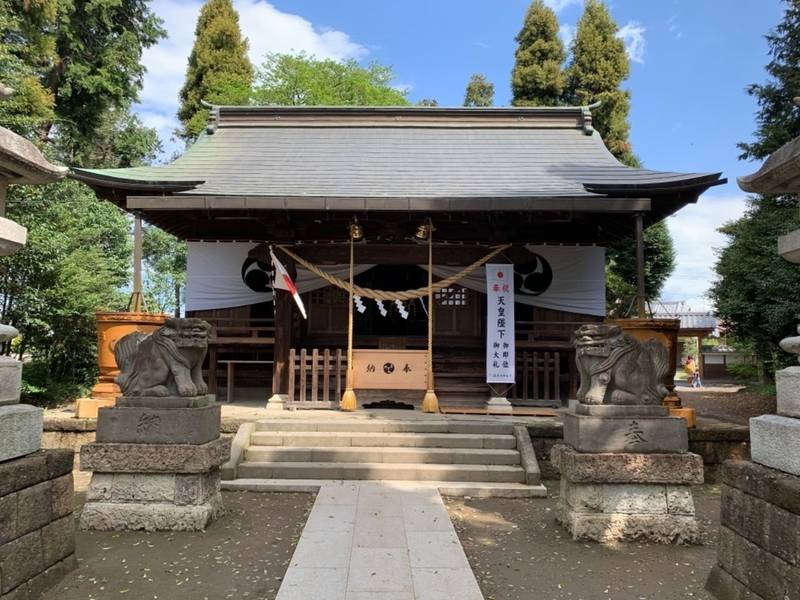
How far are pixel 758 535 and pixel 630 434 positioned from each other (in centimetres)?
163

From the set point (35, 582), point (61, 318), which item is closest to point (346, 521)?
point (35, 582)

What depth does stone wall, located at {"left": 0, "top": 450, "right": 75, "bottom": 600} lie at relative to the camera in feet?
9.96

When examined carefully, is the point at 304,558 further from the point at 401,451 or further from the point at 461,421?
the point at 461,421

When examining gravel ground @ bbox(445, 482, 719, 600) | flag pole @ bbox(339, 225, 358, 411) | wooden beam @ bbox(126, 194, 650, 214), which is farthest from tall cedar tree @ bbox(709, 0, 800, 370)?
flag pole @ bbox(339, 225, 358, 411)

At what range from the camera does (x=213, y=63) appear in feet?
76.6

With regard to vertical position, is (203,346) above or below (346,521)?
above

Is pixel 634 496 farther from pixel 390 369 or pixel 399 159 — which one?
pixel 399 159

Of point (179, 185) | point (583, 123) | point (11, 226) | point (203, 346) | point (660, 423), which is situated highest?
point (583, 123)

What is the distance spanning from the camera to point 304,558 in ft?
12.6

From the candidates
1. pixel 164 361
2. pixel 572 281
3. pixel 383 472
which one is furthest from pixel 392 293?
pixel 164 361

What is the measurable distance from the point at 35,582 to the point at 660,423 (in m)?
4.83

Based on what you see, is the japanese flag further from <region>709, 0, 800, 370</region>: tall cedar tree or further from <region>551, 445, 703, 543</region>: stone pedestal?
<region>709, 0, 800, 370</region>: tall cedar tree

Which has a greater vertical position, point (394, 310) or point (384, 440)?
point (394, 310)

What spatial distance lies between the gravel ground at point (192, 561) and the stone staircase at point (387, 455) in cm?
102
